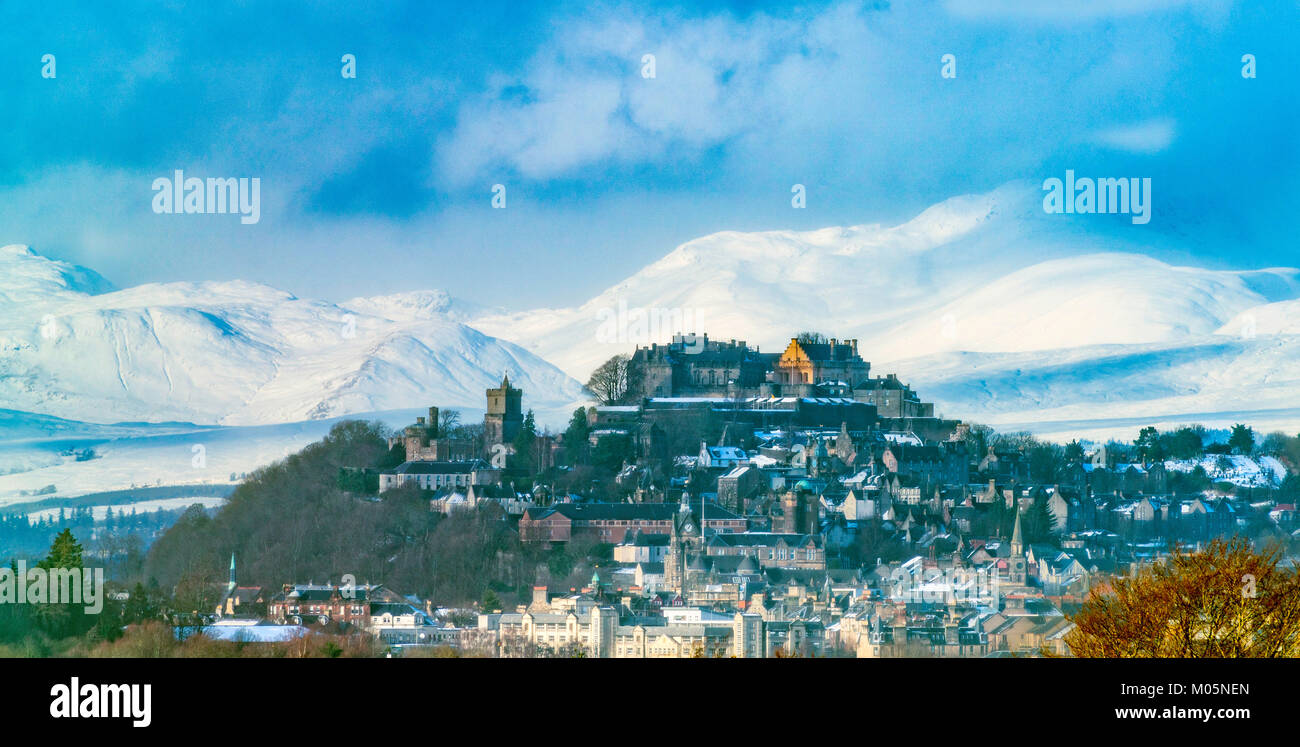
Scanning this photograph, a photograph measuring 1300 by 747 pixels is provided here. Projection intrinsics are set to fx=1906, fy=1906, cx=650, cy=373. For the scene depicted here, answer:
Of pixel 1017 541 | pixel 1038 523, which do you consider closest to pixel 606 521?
pixel 1017 541

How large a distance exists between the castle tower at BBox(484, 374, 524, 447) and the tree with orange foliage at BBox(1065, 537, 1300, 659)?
4162 cm

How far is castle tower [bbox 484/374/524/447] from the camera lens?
5700 centimetres

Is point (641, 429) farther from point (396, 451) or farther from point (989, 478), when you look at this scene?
point (989, 478)

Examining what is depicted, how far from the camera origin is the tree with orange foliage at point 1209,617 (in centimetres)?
1548

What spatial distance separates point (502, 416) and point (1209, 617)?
Result: 42699 mm

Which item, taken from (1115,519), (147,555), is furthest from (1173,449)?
(147,555)

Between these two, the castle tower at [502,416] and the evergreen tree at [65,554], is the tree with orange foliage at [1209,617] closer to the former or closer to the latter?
the evergreen tree at [65,554]

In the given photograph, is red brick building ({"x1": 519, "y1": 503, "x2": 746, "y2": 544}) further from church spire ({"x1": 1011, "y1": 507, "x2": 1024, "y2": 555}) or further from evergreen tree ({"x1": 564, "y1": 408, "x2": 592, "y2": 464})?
church spire ({"x1": 1011, "y1": 507, "x2": 1024, "y2": 555})

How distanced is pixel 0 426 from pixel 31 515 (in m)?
8.60

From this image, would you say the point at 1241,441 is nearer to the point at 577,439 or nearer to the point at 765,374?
the point at 765,374

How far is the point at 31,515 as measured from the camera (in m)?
63.3

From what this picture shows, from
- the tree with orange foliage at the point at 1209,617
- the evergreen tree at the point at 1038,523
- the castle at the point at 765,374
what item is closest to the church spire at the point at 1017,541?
the evergreen tree at the point at 1038,523

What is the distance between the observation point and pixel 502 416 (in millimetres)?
57375
